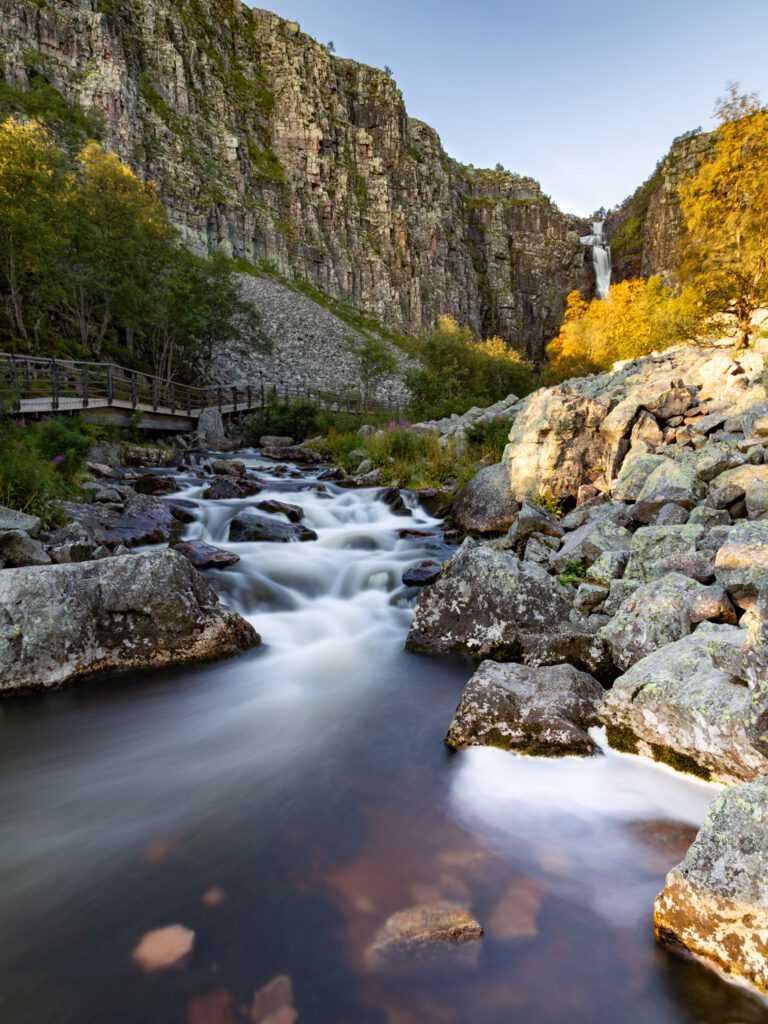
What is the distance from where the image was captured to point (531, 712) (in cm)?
420

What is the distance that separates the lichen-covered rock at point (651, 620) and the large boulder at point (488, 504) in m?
5.67

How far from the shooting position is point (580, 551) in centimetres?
727

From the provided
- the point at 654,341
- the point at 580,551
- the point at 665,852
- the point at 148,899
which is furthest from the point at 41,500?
the point at 654,341

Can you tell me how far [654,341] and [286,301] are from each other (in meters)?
46.3

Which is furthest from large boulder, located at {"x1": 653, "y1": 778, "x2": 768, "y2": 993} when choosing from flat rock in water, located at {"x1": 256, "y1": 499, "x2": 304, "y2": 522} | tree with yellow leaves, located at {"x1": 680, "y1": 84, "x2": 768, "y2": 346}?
tree with yellow leaves, located at {"x1": 680, "y1": 84, "x2": 768, "y2": 346}

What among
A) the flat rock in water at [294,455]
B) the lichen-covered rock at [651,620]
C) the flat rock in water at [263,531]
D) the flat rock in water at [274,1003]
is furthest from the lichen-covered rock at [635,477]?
the flat rock in water at [294,455]

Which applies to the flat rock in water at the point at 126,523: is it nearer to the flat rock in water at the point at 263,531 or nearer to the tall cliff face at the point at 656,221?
the flat rock in water at the point at 263,531

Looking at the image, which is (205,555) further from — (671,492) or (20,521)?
(671,492)

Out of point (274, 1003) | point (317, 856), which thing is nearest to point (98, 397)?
point (317, 856)

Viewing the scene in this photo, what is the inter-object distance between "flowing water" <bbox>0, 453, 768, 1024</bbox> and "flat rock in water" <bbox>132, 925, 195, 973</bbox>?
1.8 inches

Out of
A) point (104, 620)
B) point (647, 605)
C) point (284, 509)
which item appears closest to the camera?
point (647, 605)

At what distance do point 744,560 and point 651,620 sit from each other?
1045 mm

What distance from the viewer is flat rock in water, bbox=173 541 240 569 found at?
28.7 feet

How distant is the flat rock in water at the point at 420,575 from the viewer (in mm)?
8531
